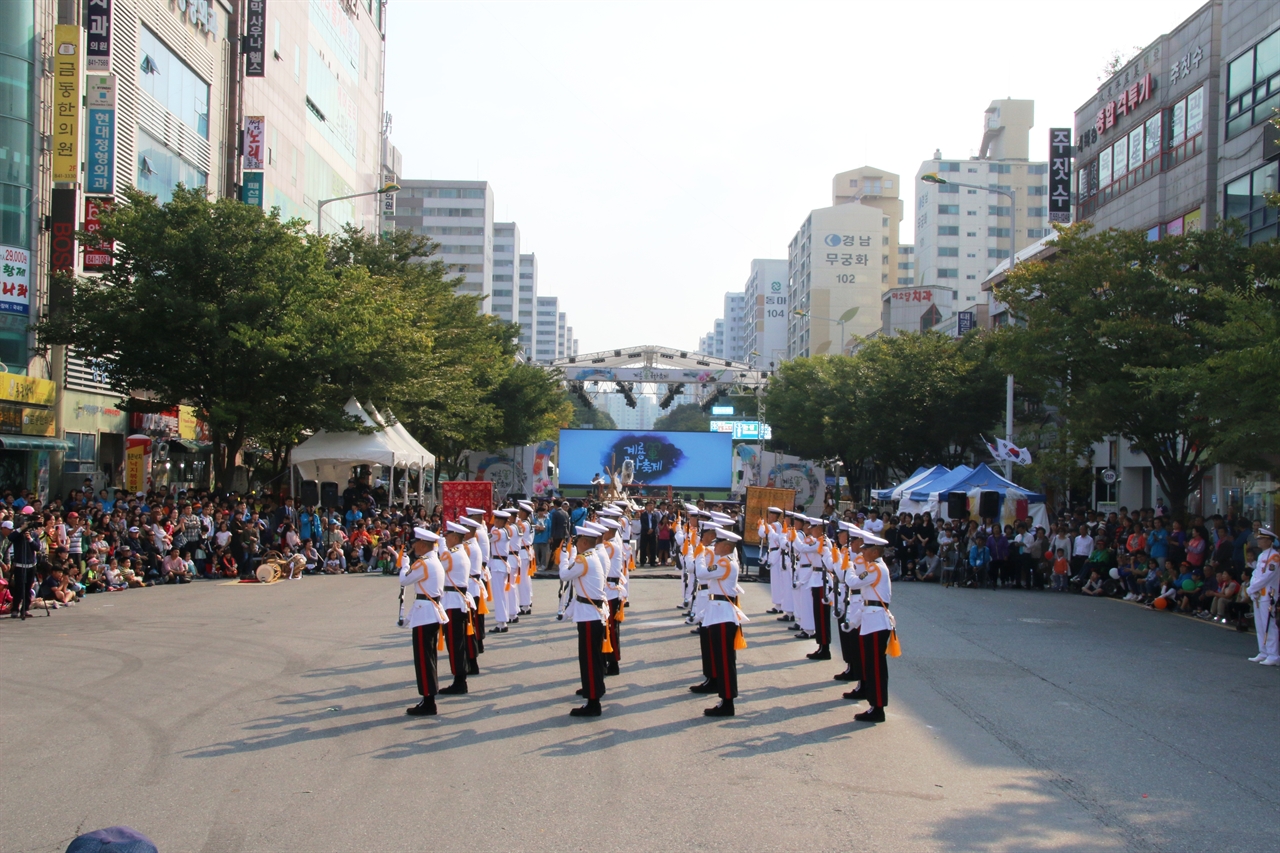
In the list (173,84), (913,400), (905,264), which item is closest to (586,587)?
(173,84)

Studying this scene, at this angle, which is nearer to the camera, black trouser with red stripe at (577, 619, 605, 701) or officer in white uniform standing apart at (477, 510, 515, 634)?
black trouser with red stripe at (577, 619, 605, 701)

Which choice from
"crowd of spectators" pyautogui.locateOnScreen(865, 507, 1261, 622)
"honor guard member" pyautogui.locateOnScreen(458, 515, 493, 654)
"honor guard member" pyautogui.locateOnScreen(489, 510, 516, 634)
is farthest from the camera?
"crowd of spectators" pyautogui.locateOnScreen(865, 507, 1261, 622)

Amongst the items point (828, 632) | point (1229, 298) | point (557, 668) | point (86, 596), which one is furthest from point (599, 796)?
point (86, 596)

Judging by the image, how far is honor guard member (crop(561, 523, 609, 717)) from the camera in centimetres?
937

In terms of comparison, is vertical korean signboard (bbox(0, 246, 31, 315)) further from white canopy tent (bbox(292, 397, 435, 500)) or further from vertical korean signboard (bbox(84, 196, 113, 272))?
white canopy tent (bbox(292, 397, 435, 500))

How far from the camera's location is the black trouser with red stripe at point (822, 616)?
1285 centimetres

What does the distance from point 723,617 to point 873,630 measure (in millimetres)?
1331

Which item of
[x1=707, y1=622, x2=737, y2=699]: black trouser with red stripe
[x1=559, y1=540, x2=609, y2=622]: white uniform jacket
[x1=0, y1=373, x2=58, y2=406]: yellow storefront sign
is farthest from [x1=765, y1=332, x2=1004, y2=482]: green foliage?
[x1=559, y1=540, x2=609, y2=622]: white uniform jacket

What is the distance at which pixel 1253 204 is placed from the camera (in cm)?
2472

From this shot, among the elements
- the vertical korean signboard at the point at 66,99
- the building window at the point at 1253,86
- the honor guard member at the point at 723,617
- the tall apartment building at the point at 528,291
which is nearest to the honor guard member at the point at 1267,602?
the honor guard member at the point at 723,617

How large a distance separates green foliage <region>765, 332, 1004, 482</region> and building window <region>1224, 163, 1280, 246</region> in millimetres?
10622

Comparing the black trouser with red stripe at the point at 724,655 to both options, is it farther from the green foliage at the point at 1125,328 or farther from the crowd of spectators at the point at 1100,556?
the green foliage at the point at 1125,328

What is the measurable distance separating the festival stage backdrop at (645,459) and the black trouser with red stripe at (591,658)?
37.0m

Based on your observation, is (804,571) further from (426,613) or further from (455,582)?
(426,613)
